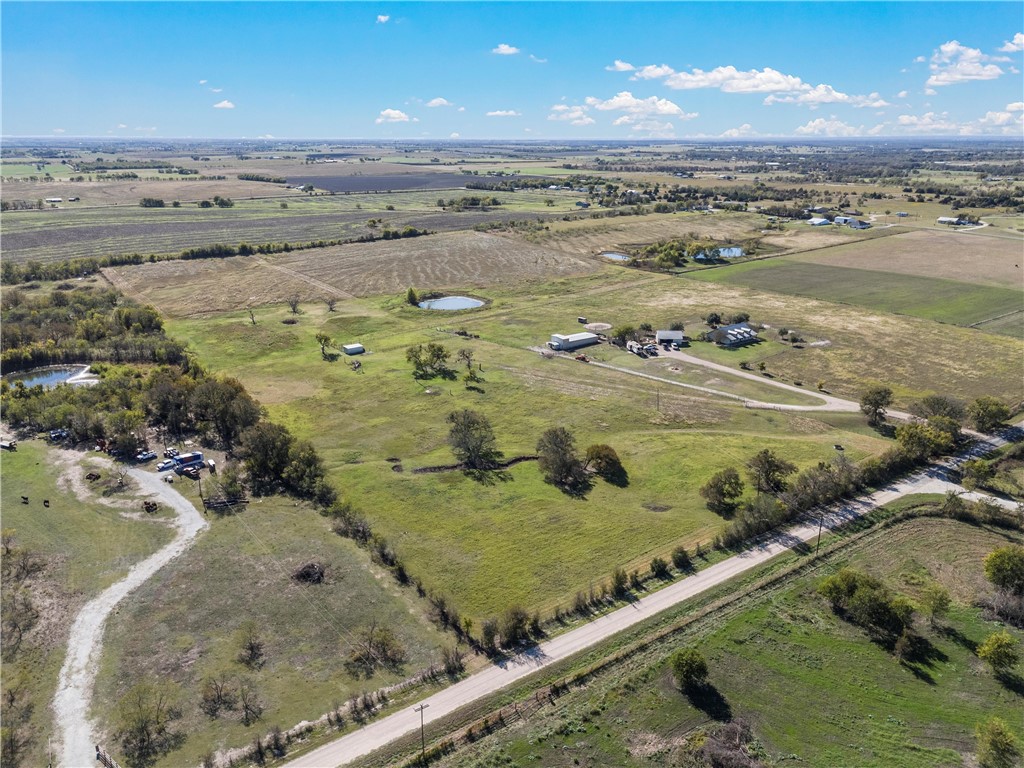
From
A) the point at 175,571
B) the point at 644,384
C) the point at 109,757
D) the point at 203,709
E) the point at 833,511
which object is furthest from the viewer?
the point at 644,384

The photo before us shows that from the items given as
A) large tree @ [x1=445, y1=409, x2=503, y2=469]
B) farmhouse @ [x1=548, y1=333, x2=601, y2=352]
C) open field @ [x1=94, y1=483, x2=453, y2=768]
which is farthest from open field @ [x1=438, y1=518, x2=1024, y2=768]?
farmhouse @ [x1=548, y1=333, x2=601, y2=352]

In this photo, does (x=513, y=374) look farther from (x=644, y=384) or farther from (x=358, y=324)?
(x=358, y=324)

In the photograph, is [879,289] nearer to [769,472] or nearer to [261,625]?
[769,472]

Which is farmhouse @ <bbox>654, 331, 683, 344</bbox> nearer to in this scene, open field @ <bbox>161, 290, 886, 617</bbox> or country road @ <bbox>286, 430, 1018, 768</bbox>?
open field @ <bbox>161, 290, 886, 617</bbox>

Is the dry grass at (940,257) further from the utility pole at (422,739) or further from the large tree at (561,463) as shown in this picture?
the utility pole at (422,739)

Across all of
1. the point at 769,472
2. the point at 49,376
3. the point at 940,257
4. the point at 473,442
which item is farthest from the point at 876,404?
the point at 940,257

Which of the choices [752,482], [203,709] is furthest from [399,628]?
[752,482]

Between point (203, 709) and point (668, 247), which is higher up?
point (668, 247)
